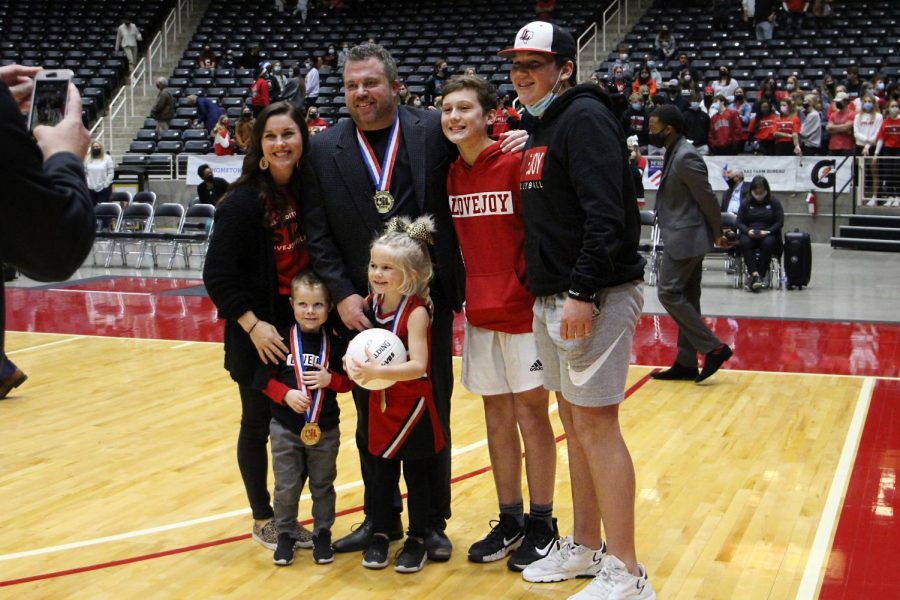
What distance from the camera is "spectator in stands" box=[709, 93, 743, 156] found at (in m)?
16.4

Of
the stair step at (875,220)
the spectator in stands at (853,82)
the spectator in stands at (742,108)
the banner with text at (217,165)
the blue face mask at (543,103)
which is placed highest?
the spectator in stands at (853,82)

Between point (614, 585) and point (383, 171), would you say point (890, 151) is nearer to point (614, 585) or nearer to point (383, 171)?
point (383, 171)

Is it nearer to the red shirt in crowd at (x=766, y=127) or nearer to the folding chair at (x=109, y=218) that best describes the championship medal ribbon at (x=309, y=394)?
the folding chair at (x=109, y=218)

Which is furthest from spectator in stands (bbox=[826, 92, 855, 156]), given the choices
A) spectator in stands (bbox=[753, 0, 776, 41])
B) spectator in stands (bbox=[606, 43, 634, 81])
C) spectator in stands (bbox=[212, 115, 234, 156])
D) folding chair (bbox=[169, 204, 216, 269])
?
spectator in stands (bbox=[212, 115, 234, 156])

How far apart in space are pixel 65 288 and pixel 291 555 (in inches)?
362

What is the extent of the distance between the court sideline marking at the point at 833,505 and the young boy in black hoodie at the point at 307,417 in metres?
1.74

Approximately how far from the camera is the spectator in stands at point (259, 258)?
13.1 feet

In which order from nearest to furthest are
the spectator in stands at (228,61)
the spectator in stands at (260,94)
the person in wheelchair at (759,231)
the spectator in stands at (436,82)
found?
the person in wheelchair at (759,231) < the spectator in stands at (436,82) < the spectator in stands at (260,94) < the spectator in stands at (228,61)

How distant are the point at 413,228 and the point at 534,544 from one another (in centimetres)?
125

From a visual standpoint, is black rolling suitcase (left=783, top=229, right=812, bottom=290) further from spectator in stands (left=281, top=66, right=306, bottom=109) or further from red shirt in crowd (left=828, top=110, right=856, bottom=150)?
spectator in stands (left=281, top=66, right=306, bottom=109)

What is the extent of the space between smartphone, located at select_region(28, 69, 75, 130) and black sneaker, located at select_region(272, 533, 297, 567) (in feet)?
7.49

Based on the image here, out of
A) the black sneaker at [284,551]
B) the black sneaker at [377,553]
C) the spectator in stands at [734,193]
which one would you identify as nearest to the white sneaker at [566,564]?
the black sneaker at [377,553]

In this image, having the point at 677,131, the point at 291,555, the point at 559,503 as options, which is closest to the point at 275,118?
the point at 291,555

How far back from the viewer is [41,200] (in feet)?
6.09
